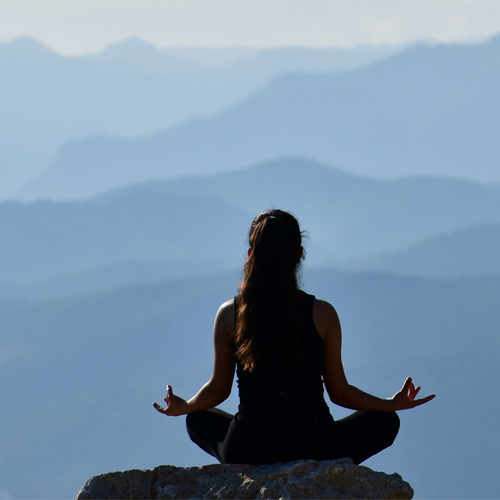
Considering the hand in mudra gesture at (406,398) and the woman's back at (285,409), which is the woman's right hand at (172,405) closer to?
the woman's back at (285,409)

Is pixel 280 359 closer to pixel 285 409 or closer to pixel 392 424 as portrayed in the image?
pixel 285 409

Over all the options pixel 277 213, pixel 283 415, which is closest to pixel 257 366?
pixel 283 415

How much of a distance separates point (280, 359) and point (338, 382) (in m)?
0.18

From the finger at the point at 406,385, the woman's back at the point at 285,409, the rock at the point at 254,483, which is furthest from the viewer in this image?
the finger at the point at 406,385

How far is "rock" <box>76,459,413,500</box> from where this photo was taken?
1.59 metres

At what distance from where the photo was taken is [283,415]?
5.75 feet

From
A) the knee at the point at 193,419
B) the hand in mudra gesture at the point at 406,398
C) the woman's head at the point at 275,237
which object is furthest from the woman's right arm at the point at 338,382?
the knee at the point at 193,419

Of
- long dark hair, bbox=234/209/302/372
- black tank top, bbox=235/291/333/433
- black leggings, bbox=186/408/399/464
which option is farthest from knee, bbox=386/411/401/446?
long dark hair, bbox=234/209/302/372

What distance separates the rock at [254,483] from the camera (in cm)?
159

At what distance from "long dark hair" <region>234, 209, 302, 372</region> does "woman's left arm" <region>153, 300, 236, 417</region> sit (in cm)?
7

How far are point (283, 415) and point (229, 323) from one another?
0.26 meters

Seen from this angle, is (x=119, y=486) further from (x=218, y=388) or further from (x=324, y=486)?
(x=324, y=486)

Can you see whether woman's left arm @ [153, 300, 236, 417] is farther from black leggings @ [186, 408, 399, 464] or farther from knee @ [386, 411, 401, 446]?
knee @ [386, 411, 401, 446]

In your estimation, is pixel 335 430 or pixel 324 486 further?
pixel 335 430
